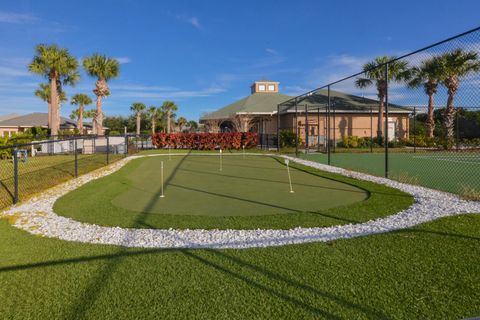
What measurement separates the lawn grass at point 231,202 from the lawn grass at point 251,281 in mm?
1208

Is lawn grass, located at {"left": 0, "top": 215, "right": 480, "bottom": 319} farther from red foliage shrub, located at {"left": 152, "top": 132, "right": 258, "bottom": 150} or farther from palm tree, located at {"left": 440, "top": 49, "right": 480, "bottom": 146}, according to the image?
red foliage shrub, located at {"left": 152, "top": 132, "right": 258, "bottom": 150}

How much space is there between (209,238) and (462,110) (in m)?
19.1

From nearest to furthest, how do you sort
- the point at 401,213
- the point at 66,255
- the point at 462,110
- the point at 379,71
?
1. the point at 66,255
2. the point at 401,213
3. the point at 462,110
4. the point at 379,71

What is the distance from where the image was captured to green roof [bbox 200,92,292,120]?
3165 centimetres

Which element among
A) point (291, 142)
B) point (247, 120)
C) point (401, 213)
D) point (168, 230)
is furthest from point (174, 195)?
point (247, 120)

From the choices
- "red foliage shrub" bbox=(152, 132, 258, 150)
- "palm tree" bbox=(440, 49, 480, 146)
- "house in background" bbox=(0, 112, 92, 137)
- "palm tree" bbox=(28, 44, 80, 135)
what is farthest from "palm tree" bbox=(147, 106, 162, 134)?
"palm tree" bbox=(440, 49, 480, 146)

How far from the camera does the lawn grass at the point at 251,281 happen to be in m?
2.69

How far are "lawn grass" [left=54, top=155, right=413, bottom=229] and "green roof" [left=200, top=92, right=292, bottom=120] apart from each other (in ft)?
71.9

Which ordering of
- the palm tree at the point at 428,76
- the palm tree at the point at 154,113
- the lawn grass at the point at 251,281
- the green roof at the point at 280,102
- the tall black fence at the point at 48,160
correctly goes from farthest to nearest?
the palm tree at the point at 154,113, the green roof at the point at 280,102, the palm tree at the point at 428,76, the tall black fence at the point at 48,160, the lawn grass at the point at 251,281

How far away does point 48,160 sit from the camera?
18.3 metres

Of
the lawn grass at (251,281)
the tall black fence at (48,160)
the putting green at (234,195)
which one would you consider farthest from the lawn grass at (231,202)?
the tall black fence at (48,160)

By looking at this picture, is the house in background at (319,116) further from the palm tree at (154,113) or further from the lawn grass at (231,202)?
the palm tree at (154,113)

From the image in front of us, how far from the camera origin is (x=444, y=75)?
34.9 feet

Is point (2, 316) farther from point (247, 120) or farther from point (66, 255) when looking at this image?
point (247, 120)
